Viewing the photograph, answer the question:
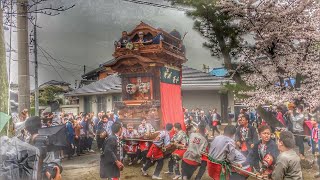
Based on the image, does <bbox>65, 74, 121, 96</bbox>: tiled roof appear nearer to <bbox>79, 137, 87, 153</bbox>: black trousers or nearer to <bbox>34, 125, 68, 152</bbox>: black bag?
<bbox>34, 125, 68, 152</bbox>: black bag

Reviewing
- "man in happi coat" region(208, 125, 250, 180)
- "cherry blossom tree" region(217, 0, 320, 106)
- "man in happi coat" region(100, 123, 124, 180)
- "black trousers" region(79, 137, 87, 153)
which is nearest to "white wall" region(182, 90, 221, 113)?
"man in happi coat" region(208, 125, 250, 180)

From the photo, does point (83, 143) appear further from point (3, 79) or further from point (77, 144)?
point (3, 79)

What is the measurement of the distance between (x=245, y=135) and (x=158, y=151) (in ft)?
4.59

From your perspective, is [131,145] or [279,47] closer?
[131,145]

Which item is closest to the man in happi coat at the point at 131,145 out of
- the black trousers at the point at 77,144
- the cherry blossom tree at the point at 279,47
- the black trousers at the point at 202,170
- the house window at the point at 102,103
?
the house window at the point at 102,103

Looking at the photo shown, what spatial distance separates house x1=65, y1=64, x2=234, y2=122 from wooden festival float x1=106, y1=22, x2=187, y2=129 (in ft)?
0.32

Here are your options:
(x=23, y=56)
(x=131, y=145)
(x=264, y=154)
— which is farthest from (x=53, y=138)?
(x=264, y=154)

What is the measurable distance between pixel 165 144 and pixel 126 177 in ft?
2.90

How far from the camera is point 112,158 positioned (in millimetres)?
4059

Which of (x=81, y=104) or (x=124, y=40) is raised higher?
(x=124, y=40)

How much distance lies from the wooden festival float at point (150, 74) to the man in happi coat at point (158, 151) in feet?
1.06

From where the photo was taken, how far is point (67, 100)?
405cm

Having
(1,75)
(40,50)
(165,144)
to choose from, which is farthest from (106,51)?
(165,144)

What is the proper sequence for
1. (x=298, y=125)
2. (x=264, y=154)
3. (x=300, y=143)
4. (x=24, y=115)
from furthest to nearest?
(x=298, y=125), (x=300, y=143), (x=264, y=154), (x=24, y=115)
